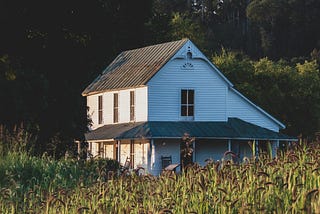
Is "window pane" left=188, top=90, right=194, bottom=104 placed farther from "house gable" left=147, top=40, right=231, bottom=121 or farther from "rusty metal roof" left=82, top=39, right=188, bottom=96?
"rusty metal roof" left=82, top=39, right=188, bottom=96

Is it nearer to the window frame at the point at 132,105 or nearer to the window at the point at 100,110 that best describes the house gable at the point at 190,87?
the window frame at the point at 132,105

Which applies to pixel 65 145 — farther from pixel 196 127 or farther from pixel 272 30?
pixel 272 30

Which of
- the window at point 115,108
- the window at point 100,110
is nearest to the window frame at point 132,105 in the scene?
the window at point 115,108

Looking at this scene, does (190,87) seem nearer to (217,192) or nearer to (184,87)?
(184,87)

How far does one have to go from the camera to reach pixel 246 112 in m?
52.7

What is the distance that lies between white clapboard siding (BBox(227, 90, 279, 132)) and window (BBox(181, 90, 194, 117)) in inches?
96.9

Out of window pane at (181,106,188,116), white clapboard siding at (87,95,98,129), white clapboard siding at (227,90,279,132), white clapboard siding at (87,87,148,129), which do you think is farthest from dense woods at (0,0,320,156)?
white clapboard siding at (227,90,279,132)

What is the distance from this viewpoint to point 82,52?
2666 centimetres

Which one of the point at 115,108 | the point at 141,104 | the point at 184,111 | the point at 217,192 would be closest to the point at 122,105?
the point at 115,108

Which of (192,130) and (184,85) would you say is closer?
(192,130)

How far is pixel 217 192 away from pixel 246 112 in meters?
42.7

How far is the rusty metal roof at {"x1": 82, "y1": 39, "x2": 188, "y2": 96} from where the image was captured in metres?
50.1

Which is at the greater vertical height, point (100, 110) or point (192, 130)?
point (100, 110)

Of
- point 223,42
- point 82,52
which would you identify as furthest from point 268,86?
point 223,42
